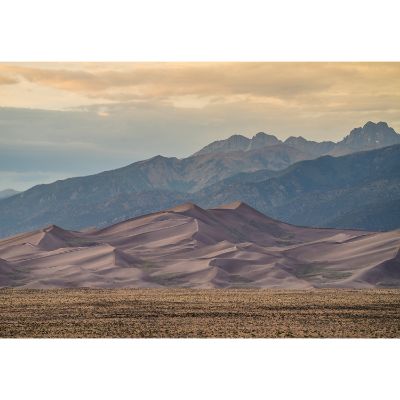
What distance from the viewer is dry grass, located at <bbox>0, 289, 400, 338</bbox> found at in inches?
1184

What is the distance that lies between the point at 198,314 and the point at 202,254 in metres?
30.4

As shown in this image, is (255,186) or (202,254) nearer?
(255,186)

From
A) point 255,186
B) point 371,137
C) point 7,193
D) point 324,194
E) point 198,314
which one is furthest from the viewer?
point 324,194

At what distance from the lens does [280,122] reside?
41469 mm

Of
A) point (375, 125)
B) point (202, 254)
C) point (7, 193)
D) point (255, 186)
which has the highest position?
point (375, 125)

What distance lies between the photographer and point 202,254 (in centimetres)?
6569

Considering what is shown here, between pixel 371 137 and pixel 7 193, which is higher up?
pixel 371 137

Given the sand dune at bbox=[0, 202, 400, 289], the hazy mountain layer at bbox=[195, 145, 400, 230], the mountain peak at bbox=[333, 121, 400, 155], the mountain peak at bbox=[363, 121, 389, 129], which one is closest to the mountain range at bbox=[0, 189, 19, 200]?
the sand dune at bbox=[0, 202, 400, 289]

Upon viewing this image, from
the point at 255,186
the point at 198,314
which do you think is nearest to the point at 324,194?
the point at 255,186

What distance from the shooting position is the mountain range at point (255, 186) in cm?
4809

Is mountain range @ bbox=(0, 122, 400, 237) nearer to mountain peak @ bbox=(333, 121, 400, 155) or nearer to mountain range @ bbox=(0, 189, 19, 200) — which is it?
mountain peak @ bbox=(333, 121, 400, 155)

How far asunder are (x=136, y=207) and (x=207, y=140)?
57.9 feet

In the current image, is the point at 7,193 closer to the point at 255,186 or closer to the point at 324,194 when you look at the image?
the point at 255,186

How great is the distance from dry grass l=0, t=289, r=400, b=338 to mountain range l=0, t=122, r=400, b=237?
6.31 meters
